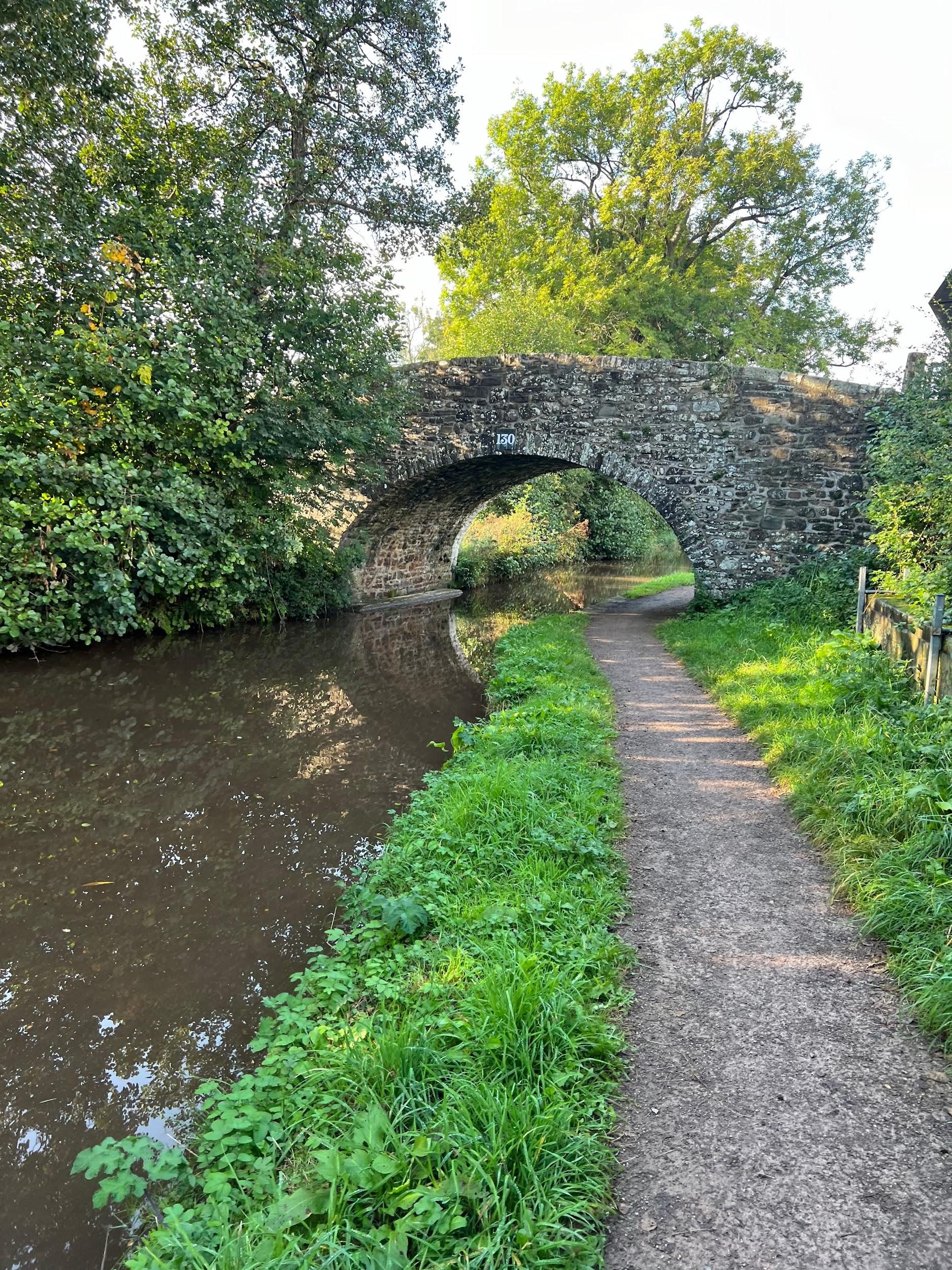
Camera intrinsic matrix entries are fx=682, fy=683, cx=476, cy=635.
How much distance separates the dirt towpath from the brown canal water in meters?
1.53

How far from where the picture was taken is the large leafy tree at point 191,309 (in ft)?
24.4

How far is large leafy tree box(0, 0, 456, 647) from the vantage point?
744cm

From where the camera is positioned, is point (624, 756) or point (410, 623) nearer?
point (624, 756)

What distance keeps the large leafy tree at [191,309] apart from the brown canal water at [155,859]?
5.71 feet

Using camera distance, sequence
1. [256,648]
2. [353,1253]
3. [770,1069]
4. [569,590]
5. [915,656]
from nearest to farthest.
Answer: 1. [353,1253]
2. [770,1069]
3. [915,656]
4. [256,648]
5. [569,590]

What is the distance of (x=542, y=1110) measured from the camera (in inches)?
77.7

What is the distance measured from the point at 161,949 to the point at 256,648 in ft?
22.6

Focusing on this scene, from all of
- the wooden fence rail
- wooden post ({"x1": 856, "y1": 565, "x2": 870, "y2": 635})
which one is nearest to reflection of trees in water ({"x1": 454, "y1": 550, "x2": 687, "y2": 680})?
wooden post ({"x1": 856, "y1": 565, "x2": 870, "y2": 635})

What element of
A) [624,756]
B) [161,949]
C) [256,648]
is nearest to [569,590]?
[256,648]

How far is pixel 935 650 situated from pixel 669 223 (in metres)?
19.4

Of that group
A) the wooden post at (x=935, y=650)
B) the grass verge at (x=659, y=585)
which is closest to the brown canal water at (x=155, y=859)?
the wooden post at (x=935, y=650)

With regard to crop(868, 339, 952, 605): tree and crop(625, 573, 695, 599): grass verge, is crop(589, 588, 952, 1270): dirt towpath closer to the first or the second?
crop(868, 339, 952, 605): tree

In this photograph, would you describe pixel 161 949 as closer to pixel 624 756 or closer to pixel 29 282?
pixel 624 756

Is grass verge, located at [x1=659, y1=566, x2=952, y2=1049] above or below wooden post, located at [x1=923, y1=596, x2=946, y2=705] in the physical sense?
below
